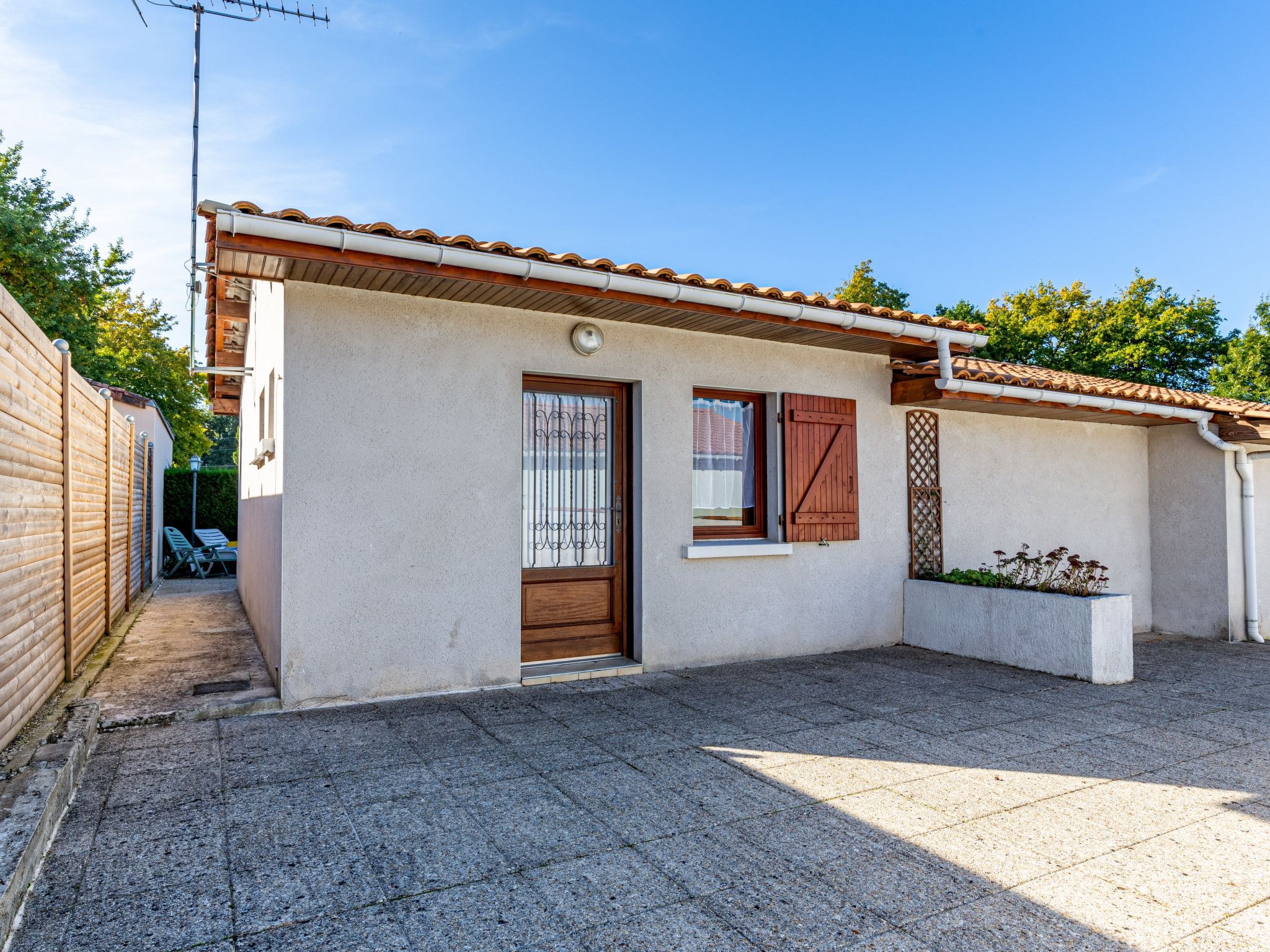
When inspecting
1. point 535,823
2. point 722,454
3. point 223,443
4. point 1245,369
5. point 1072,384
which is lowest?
point 535,823

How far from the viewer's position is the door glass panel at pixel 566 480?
6000mm

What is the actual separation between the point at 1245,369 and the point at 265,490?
3267 centimetres

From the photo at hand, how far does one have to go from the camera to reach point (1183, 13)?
1088 cm

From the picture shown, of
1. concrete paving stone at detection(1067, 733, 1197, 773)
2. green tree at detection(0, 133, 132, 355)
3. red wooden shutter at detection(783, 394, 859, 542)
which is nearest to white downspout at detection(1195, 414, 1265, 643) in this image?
red wooden shutter at detection(783, 394, 859, 542)

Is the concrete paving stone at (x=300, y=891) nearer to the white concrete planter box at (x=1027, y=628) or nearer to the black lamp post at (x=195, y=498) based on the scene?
the white concrete planter box at (x=1027, y=628)

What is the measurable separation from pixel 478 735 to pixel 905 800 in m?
2.39

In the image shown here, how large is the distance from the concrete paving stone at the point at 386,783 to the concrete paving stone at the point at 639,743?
1.00 metres

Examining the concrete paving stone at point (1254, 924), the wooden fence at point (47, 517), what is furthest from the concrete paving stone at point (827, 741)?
the wooden fence at point (47, 517)

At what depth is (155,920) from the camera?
2.44 meters

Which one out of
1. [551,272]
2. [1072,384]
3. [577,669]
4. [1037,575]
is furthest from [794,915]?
[1072,384]

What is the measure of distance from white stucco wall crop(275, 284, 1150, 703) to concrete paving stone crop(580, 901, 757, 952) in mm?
3262

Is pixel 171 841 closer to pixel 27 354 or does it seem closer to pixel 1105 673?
pixel 27 354

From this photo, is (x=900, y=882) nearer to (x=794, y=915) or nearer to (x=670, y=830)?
(x=794, y=915)

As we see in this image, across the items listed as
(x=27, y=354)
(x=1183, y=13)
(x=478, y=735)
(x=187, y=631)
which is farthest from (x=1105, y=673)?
(x=1183, y=13)
